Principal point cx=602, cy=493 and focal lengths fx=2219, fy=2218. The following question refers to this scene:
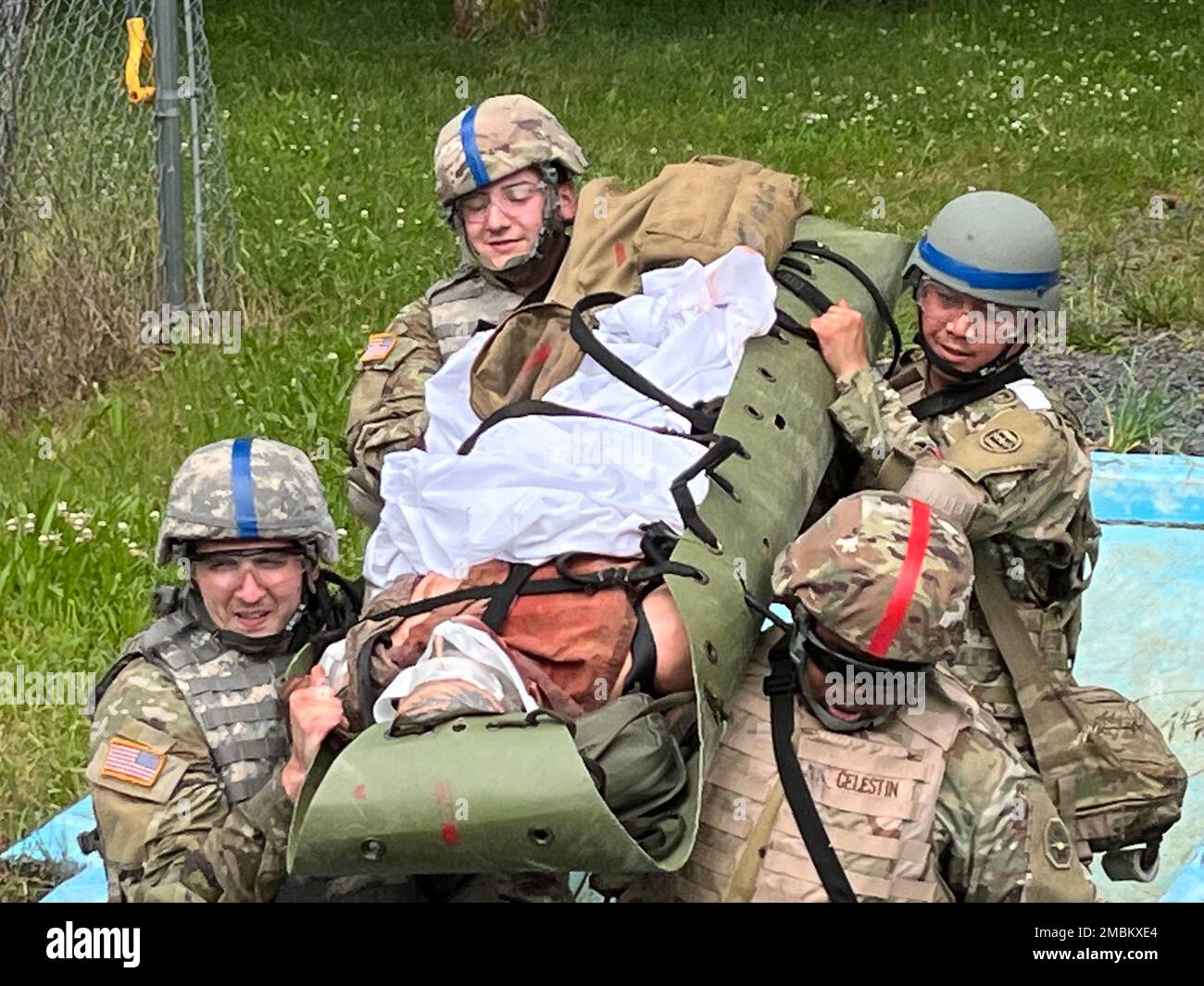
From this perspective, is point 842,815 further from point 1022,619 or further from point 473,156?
point 473,156

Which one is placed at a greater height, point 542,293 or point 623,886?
point 542,293

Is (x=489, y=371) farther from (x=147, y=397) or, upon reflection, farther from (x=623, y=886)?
(x=147, y=397)

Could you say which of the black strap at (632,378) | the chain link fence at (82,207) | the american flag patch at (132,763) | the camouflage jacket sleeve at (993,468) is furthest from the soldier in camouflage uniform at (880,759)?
the chain link fence at (82,207)

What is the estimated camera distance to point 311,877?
4340 mm

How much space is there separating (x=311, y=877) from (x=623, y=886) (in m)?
0.61

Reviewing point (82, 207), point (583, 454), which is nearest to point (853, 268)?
point (583, 454)

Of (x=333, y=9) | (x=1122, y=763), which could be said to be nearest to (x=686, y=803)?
(x=1122, y=763)

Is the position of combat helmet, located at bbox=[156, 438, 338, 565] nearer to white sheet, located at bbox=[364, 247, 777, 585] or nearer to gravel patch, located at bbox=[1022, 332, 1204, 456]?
white sheet, located at bbox=[364, 247, 777, 585]

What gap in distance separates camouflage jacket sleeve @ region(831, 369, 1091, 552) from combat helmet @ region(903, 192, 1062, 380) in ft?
0.63

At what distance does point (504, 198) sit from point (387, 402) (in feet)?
2.01

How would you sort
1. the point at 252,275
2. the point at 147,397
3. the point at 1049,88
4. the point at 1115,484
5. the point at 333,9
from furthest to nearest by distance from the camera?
the point at 333,9
the point at 1049,88
the point at 252,275
the point at 147,397
the point at 1115,484

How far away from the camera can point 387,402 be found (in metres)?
5.75

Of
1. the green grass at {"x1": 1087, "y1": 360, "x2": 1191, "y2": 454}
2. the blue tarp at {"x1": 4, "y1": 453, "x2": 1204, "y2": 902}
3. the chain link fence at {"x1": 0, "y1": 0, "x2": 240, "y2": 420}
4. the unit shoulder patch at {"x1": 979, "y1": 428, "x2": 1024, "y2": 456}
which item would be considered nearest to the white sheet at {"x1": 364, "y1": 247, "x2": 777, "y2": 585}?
the unit shoulder patch at {"x1": 979, "y1": 428, "x2": 1024, "y2": 456}
